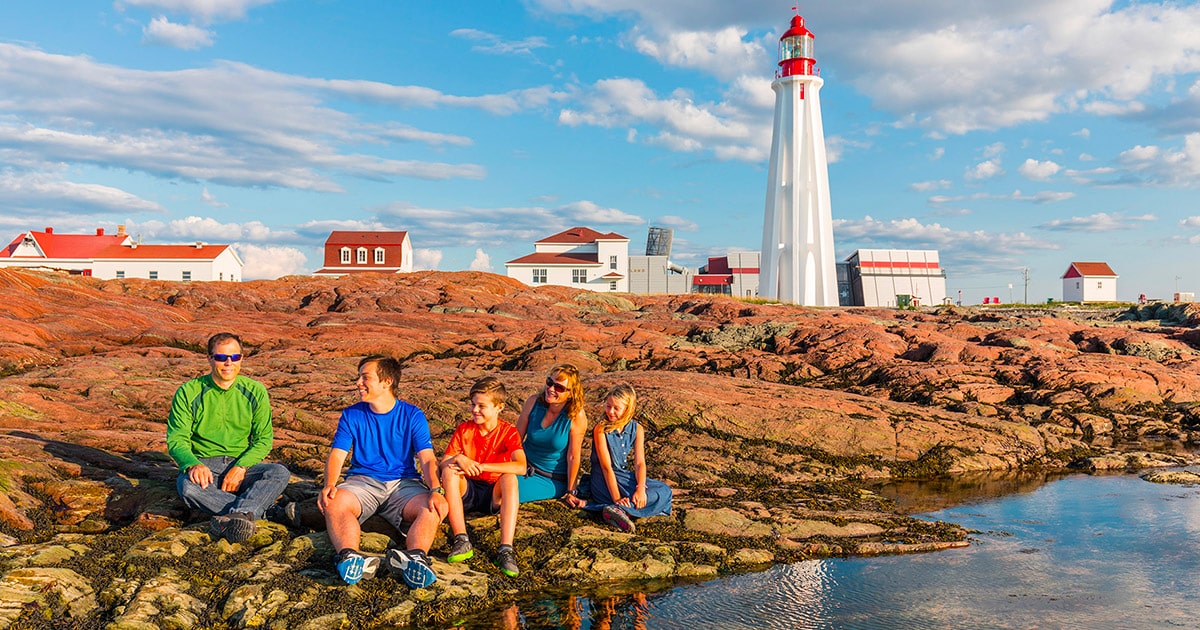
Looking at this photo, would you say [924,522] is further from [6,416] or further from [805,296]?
[805,296]

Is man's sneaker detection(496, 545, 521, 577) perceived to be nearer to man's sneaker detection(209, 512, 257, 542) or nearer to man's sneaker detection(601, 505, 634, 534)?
man's sneaker detection(601, 505, 634, 534)

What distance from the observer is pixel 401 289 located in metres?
34.5

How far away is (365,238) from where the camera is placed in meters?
72.0

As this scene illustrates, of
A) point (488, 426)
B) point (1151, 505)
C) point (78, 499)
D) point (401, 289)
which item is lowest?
point (1151, 505)

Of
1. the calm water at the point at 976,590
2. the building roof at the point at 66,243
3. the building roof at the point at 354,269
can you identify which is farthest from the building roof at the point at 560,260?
the calm water at the point at 976,590

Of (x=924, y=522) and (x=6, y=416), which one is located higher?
(x=6, y=416)

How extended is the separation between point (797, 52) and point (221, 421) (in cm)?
5469

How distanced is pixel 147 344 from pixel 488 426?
15906 millimetres

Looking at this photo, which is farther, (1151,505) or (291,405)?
(291,405)

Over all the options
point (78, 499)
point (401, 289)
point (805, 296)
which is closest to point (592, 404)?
point (78, 499)

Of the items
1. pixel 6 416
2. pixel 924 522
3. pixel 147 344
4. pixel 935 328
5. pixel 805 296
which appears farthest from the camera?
pixel 805 296

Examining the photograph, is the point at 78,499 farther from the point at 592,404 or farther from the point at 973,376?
the point at 973,376

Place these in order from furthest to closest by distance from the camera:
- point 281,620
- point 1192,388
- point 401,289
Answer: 1. point 401,289
2. point 1192,388
3. point 281,620

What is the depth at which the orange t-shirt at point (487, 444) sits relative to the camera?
739 centimetres
